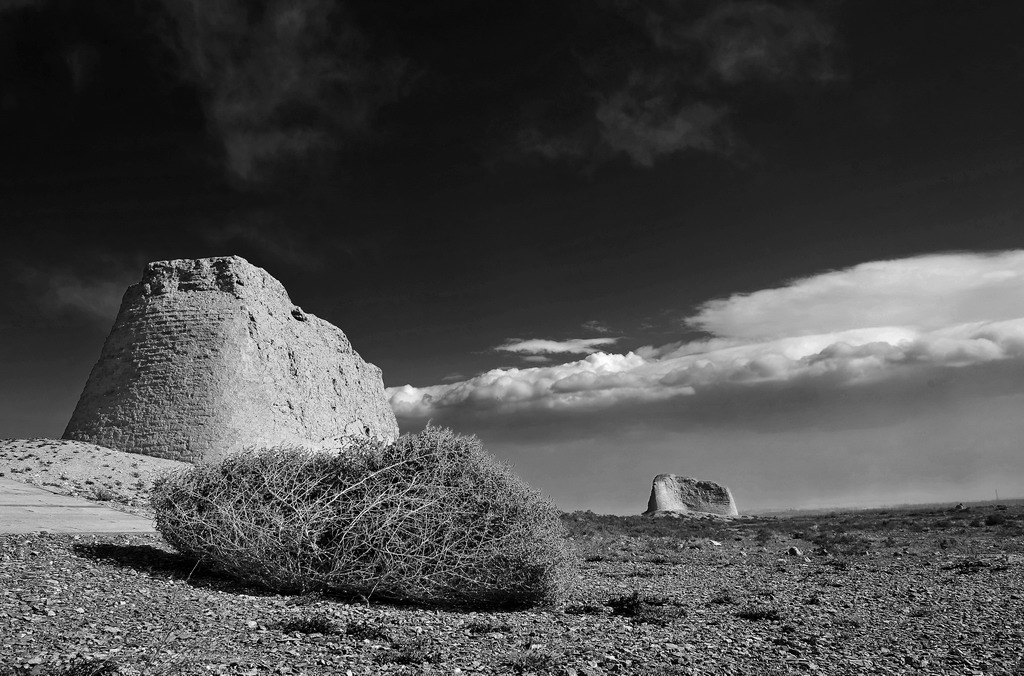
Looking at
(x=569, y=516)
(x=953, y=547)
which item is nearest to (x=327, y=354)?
(x=569, y=516)

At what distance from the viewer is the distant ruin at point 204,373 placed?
24.4 meters

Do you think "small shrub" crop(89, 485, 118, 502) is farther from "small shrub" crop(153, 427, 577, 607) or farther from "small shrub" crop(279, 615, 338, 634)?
"small shrub" crop(279, 615, 338, 634)

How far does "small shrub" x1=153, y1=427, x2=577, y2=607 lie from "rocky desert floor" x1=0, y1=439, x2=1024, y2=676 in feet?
0.97

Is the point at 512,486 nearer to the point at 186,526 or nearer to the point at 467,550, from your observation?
the point at 467,550

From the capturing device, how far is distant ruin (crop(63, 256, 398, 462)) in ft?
79.9

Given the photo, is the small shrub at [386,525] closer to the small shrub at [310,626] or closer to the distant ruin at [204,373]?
the small shrub at [310,626]

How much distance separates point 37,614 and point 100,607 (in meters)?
0.56

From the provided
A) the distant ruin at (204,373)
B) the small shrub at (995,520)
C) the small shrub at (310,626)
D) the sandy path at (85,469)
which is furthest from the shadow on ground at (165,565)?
the small shrub at (995,520)

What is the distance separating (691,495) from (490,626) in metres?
34.8

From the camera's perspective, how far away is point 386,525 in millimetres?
8055

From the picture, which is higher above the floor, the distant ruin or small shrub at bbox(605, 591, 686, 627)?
the distant ruin

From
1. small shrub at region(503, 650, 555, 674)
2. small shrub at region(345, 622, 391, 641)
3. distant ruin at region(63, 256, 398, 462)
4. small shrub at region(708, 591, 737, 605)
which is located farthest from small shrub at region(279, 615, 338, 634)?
distant ruin at region(63, 256, 398, 462)

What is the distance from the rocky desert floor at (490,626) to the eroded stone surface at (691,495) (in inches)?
1033

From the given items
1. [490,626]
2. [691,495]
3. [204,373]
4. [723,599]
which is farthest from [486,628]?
[691,495]
